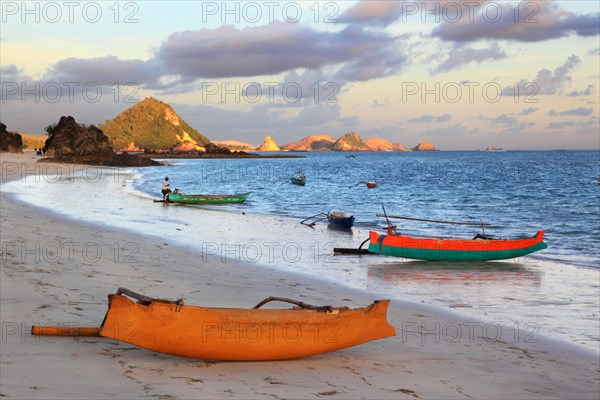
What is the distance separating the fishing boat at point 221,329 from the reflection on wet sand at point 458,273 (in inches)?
327

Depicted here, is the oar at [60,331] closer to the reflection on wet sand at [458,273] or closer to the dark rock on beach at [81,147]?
the reflection on wet sand at [458,273]

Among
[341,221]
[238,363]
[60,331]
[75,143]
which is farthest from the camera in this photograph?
[75,143]

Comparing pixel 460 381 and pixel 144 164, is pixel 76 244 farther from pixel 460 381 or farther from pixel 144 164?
pixel 144 164

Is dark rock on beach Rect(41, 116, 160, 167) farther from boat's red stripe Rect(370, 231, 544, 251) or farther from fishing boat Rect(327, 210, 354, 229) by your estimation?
boat's red stripe Rect(370, 231, 544, 251)

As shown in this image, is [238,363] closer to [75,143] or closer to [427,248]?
[427,248]

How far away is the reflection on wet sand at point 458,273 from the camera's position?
51.5 feet

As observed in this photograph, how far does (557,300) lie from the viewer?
13.5 meters

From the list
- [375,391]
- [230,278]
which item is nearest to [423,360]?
[375,391]

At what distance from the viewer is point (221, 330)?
6.86 m

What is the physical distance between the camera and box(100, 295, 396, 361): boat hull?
22.1 ft

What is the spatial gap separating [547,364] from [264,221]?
22.6m

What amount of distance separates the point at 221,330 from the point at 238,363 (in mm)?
515

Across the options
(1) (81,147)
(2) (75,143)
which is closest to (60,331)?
(1) (81,147)

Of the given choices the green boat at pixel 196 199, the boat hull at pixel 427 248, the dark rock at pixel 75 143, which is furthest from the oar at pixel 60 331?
the dark rock at pixel 75 143
